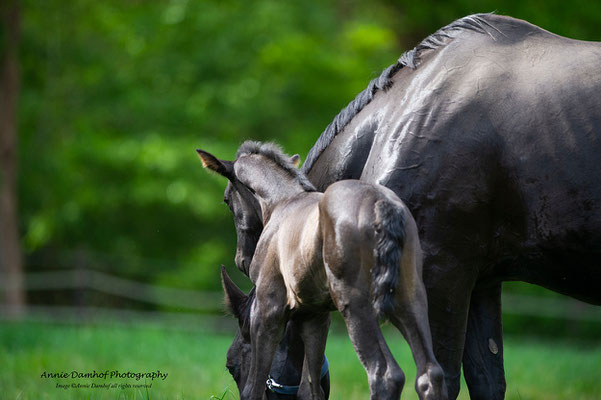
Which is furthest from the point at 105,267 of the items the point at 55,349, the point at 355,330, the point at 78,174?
the point at 355,330

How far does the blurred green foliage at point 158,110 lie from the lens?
1530 centimetres

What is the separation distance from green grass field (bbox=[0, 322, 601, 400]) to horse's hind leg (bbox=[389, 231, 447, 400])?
2390 mm

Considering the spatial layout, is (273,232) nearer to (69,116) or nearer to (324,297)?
(324,297)

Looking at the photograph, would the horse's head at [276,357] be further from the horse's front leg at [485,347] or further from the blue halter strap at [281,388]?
the horse's front leg at [485,347]

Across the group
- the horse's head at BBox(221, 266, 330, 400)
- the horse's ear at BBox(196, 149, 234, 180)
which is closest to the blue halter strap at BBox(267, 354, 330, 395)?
the horse's head at BBox(221, 266, 330, 400)

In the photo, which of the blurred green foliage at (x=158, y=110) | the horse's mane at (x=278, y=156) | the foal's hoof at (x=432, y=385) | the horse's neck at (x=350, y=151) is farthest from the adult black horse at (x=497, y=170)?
the blurred green foliage at (x=158, y=110)

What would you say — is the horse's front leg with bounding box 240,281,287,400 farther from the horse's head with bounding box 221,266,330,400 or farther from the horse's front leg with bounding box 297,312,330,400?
the horse's head with bounding box 221,266,330,400

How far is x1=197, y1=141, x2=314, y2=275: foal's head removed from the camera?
378 centimetres

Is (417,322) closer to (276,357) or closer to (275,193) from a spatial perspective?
(275,193)

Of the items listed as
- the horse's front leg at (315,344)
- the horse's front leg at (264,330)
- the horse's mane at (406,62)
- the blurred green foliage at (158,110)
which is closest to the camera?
the horse's front leg at (264,330)

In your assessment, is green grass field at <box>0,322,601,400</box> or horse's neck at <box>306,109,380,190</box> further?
green grass field at <box>0,322,601,400</box>

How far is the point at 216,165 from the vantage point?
397 cm

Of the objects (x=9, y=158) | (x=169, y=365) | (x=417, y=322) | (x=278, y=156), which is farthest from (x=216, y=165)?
(x=9, y=158)

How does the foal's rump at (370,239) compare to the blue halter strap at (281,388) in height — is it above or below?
above
